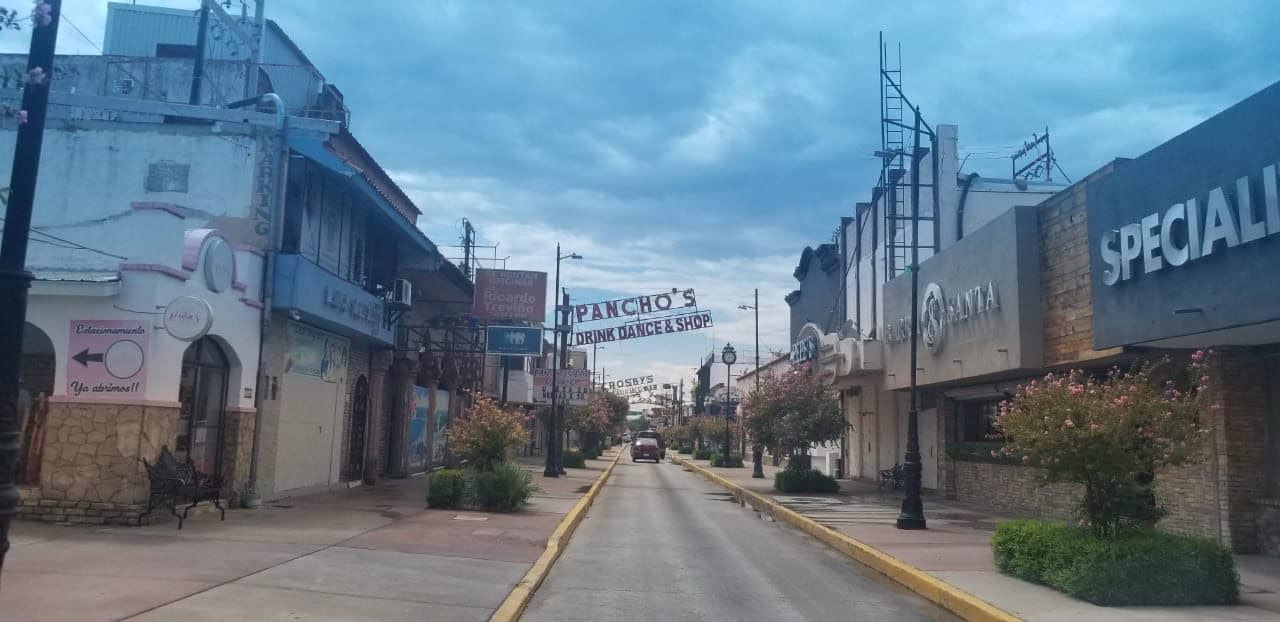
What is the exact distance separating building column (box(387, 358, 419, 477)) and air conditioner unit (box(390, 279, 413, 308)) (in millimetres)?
3761

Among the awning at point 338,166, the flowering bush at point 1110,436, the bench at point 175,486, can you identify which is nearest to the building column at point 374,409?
the awning at point 338,166

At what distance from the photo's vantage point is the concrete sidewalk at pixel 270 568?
808 centimetres

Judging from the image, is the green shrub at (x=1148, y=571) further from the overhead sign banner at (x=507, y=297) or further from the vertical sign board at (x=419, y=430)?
the vertical sign board at (x=419, y=430)

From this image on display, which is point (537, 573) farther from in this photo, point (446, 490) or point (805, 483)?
point (805, 483)

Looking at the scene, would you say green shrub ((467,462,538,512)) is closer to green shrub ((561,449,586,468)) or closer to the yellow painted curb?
the yellow painted curb

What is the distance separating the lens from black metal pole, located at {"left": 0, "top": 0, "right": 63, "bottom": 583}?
16.3 feet

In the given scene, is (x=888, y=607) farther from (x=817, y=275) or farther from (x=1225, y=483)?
(x=817, y=275)

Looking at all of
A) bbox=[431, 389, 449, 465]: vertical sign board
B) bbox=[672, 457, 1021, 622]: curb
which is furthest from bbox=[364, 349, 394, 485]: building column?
bbox=[672, 457, 1021, 622]: curb

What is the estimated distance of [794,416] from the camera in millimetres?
28094

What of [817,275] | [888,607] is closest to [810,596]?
[888,607]

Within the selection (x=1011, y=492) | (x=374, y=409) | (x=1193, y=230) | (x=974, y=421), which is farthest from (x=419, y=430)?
(x=1193, y=230)

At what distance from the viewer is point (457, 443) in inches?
776

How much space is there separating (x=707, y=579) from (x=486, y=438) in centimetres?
844

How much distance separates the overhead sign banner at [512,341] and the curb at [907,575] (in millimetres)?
11030
